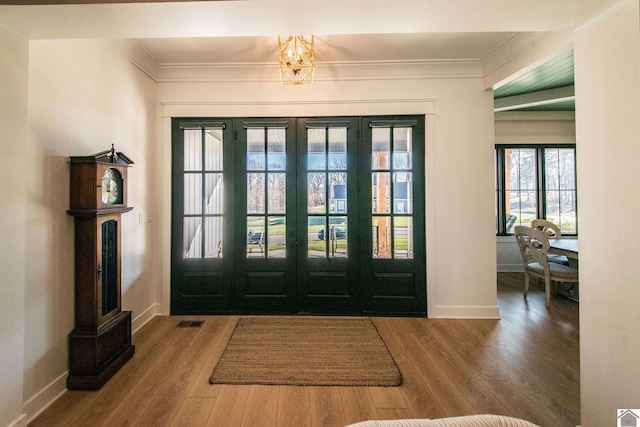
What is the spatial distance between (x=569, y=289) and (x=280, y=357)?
443 centimetres

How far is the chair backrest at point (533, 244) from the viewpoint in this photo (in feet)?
11.8

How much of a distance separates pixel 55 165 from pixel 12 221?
0.54 m

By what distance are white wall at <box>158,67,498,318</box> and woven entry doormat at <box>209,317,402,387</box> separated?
112 centimetres

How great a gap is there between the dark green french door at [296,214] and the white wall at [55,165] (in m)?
0.95

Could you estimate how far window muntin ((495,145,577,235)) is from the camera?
17.8 feet

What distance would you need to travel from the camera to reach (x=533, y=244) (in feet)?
12.5

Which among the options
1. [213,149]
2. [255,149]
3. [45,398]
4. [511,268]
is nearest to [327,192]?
[255,149]

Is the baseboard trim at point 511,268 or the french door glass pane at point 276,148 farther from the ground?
the french door glass pane at point 276,148

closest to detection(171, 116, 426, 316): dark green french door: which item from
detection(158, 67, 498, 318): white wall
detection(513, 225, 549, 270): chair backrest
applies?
detection(158, 67, 498, 318): white wall

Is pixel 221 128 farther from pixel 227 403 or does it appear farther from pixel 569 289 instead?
pixel 569 289

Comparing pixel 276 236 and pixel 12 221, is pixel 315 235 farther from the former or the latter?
pixel 12 221

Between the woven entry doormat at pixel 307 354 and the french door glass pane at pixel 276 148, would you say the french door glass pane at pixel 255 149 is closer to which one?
the french door glass pane at pixel 276 148

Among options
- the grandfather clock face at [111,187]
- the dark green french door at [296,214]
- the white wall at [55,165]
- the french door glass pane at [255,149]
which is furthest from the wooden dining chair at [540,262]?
the white wall at [55,165]

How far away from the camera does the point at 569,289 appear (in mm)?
4086
